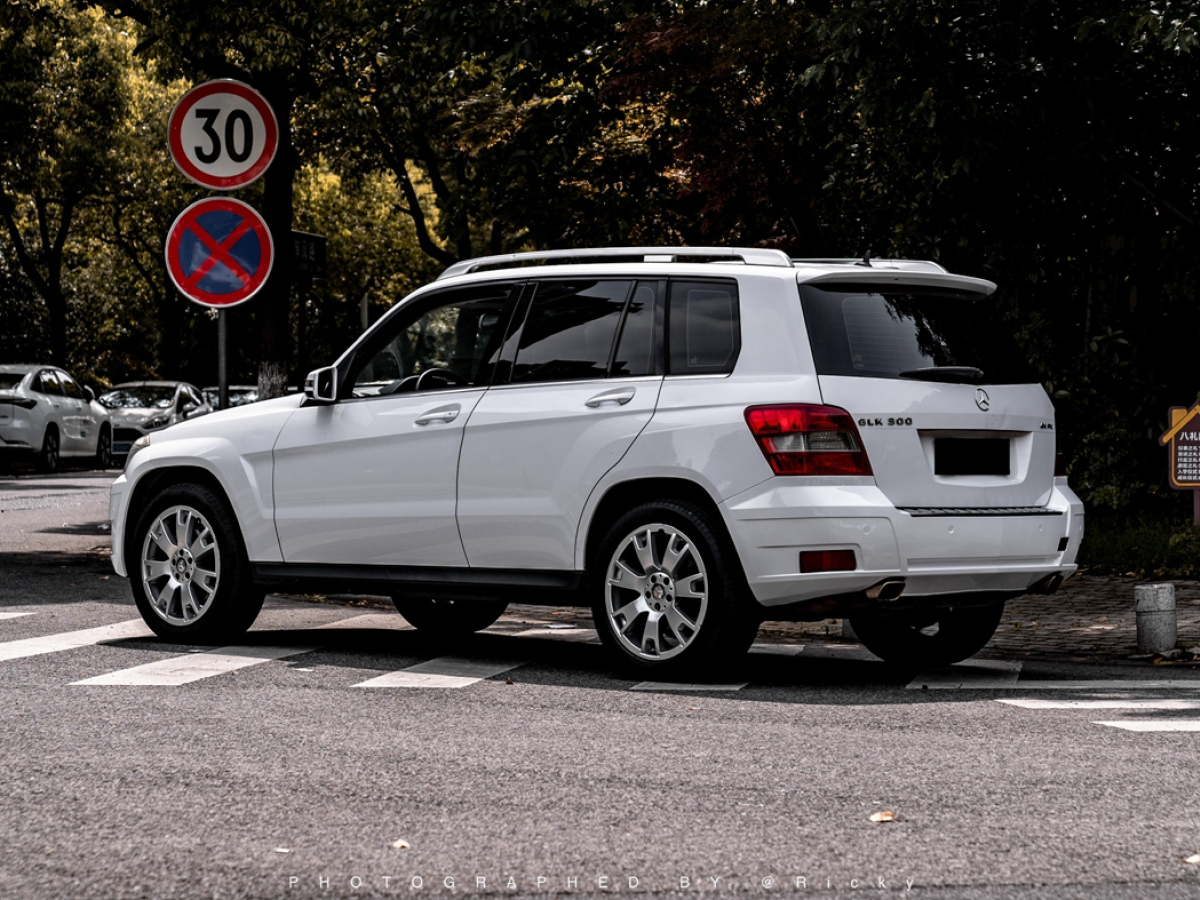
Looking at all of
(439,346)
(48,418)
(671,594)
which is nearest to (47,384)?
(48,418)

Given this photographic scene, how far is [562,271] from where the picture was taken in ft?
27.2

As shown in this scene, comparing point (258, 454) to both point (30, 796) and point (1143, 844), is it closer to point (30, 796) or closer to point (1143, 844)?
point (30, 796)

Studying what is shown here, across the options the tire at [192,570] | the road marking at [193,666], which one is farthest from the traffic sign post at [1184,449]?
the tire at [192,570]

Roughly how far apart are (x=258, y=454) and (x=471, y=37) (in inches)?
291

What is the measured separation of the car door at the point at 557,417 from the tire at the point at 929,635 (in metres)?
1.72

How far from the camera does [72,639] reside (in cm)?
923

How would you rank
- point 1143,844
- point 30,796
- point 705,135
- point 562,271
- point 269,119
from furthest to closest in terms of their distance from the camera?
point 705,135
point 269,119
point 562,271
point 30,796
point 1143,844

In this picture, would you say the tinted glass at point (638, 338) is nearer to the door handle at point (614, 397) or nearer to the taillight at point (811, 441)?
the door handle at point (614, 397)

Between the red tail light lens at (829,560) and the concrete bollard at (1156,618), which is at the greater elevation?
the red tail light lens at (829,560)

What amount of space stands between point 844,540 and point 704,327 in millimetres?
1167

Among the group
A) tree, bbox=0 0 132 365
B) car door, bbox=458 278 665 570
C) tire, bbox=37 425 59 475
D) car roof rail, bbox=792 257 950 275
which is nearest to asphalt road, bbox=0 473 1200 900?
car door, bbox=458 278 665 570

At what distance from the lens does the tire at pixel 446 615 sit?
9953 mm

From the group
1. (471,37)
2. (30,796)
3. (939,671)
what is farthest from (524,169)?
(30,796)

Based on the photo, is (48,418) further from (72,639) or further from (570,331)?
(570,331)
